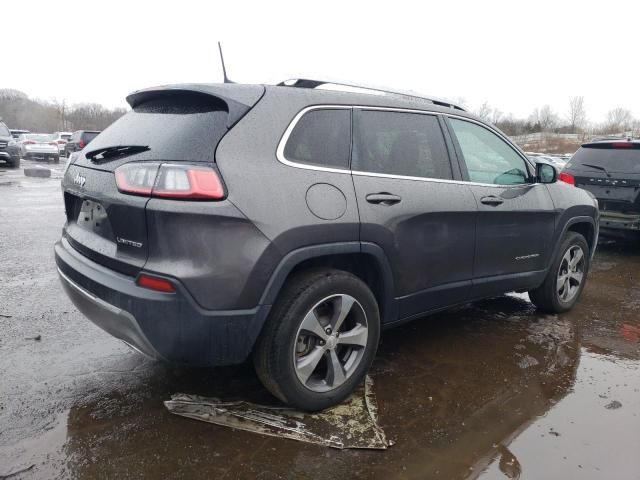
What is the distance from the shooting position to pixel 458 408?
9.59ft

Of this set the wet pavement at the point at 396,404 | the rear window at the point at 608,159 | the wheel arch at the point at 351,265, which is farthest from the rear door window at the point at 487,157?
the rear window at the point at 608,159

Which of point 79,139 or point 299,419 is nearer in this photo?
point 299,419

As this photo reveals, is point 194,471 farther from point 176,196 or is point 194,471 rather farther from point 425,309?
point 425,309

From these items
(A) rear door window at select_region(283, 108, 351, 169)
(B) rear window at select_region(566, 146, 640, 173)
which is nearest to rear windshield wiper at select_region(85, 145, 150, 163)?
(A) rear door window at select_region(283, 108, 351, 169)

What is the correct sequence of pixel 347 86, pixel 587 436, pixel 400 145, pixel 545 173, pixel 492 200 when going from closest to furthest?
pixel 587 436 → pixel 347 86 → pixel 400 145 → pixel 492 200 → pixel 545 173

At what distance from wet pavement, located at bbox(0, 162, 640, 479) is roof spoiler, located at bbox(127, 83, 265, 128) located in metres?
1.61

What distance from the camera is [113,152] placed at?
2723mm

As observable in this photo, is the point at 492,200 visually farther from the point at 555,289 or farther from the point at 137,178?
the point at 137,178

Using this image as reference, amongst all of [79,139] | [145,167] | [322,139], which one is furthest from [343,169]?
[79,139]

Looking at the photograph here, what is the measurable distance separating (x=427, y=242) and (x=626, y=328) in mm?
2462

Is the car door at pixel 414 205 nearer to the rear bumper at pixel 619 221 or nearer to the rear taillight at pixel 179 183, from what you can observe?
the rear taillight at pixel 179 183

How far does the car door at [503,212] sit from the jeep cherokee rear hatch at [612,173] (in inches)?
134

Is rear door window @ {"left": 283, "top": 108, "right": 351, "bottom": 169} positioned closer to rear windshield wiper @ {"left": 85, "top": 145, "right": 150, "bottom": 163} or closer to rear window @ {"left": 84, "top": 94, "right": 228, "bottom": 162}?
rear window @ {"left": 84, "top": 94, "right": 228, "bottom": 162}

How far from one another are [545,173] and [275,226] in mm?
2770
